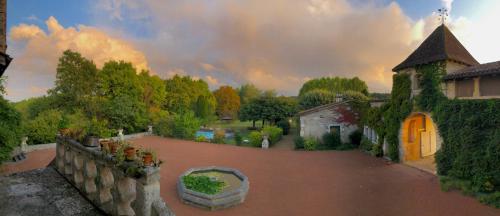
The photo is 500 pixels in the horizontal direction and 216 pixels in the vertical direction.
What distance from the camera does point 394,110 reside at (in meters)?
17.0

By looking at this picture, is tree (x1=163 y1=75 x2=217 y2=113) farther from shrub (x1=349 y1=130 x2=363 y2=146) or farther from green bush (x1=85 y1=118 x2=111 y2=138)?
shrub (x1=349 y1=130 x2=363 y2=146)

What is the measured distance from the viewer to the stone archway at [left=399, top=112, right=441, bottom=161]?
16.6 meters

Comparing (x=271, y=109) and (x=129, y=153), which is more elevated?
(x=271, y=109)

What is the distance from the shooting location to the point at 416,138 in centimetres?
1752

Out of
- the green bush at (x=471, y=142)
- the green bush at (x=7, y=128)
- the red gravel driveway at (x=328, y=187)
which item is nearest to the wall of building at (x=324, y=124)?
the red gravel driveway at (x=328, y=187)

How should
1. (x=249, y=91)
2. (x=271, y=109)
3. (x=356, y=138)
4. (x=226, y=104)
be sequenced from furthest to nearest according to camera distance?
(x=249, y=91) < (x=226, y=104) < (x=271, y=109) < (x=356, y=138)

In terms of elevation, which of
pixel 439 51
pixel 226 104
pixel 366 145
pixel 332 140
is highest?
pixel 439 51

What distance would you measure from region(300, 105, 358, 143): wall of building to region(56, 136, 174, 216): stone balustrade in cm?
2018

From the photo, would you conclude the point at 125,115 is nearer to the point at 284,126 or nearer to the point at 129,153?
the point at 284,126

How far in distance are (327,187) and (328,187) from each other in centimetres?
5

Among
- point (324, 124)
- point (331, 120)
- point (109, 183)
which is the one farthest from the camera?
point (324, 124)

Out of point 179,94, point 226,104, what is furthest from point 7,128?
point 226,104

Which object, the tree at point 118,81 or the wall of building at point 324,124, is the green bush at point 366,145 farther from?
the tree at point 118,81

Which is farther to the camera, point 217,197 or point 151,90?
point 151,90
